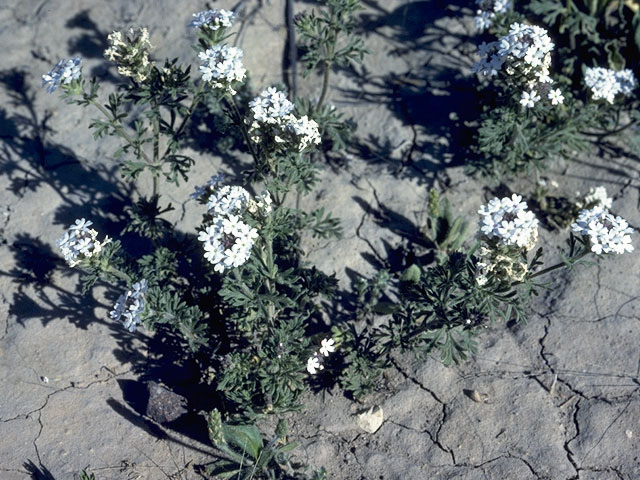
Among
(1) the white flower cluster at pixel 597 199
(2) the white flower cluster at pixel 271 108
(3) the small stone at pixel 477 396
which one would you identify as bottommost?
(3) the small stone at pixel 477 396

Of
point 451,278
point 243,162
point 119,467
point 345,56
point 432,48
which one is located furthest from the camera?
point 432,48

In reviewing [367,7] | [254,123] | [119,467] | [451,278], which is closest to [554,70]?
[367,7]

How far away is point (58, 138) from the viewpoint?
7.55m

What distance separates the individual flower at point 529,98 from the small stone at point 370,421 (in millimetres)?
3255

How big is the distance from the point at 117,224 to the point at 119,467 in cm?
261

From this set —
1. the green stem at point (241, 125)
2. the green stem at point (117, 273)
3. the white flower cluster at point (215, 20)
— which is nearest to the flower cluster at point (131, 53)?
the white flower cluster at point (215, 20)

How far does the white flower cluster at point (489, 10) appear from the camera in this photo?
709cm

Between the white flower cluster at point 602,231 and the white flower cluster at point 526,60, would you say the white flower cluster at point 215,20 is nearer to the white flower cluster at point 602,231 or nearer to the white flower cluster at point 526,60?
the white flower cluster at point 526,60

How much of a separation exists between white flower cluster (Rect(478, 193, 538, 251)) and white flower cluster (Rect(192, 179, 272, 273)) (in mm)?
1758

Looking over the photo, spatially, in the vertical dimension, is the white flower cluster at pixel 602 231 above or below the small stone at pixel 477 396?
above

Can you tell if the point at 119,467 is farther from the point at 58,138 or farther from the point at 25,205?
the point at 58,138

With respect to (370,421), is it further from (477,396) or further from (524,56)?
(524,56)

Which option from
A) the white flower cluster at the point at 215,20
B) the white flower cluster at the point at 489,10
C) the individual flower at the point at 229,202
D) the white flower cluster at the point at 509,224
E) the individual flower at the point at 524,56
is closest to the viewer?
the white flower cluster at the point at 509,224

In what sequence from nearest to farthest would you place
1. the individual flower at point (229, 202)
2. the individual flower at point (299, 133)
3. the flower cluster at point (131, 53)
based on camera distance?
the individual flower at point (229, 202) → the individual flower at point (299, 133) → the flower cluster at point (131, 53)
